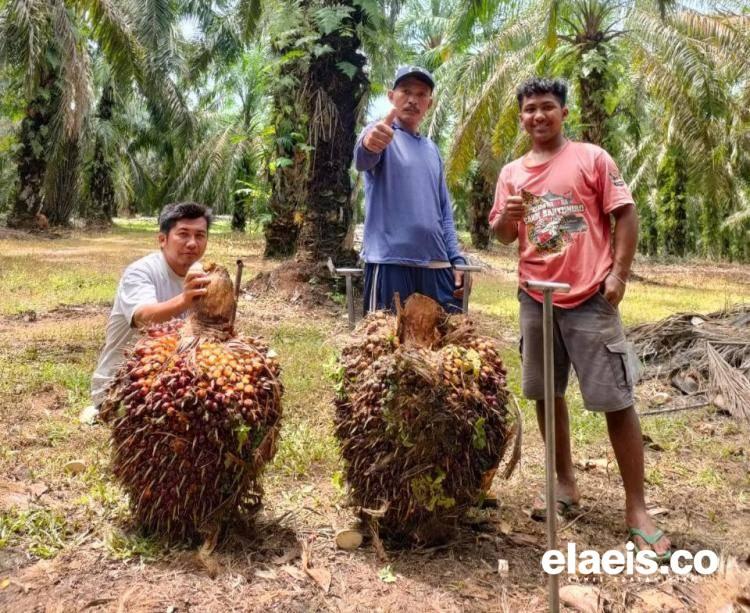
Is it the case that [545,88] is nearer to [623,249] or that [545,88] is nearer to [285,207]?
[623,249]

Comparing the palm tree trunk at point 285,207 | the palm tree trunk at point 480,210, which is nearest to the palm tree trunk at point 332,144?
the palm tree trunk at point 285,207

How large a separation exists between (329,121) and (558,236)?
5515 millimetres

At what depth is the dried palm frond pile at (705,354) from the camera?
4891 millimetres

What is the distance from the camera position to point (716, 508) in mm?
3186

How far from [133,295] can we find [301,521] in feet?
4.06

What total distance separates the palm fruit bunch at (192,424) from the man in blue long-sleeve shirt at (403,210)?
714mm

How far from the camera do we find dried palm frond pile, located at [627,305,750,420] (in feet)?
16.0

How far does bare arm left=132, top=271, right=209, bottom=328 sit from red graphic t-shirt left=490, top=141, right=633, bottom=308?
49.5 inches

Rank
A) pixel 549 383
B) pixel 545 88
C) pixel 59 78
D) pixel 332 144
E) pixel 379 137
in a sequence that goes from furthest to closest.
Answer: pixel 59 78
pixel 332 144
pixel 545 88
pixel 379 137
pixel 549 383

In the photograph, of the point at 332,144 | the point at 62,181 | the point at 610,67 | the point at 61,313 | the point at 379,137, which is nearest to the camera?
the point at 379,137

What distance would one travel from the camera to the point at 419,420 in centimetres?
246

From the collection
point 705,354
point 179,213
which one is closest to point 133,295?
point 179,213

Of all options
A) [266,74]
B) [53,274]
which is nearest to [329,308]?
[266,74]

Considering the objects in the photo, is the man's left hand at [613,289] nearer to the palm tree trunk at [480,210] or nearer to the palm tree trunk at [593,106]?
the palm tree trunk at [593,106]
